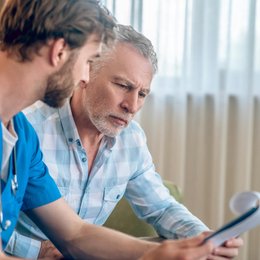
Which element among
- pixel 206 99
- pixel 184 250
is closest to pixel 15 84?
pixel 184 250

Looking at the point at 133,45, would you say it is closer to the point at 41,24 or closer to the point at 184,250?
the point at 41,24

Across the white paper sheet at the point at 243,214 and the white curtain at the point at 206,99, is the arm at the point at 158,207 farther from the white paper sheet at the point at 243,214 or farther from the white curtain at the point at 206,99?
the white curtain at the point at 206,99

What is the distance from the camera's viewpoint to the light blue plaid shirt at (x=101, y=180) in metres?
1.61

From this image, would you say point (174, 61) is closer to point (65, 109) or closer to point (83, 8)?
point (65, 109)

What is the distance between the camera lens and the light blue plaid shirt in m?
1.61

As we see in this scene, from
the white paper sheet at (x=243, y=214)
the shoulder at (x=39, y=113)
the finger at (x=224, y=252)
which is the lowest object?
the finger at (x=224, y=252)

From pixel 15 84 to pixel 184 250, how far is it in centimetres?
45

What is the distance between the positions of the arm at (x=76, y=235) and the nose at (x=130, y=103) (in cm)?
37

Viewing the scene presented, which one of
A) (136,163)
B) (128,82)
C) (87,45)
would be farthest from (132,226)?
(87,45)

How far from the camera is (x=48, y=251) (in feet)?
5.08

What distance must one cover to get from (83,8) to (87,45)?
0.07 meters

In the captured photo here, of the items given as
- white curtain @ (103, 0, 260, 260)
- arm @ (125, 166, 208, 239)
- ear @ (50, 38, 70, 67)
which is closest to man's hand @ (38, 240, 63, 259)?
arm @ (125, 166, 208, 239)

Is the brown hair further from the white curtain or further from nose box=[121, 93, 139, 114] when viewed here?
the white curtain

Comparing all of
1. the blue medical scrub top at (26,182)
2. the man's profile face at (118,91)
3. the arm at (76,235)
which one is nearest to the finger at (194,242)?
the arm at (76,235)
